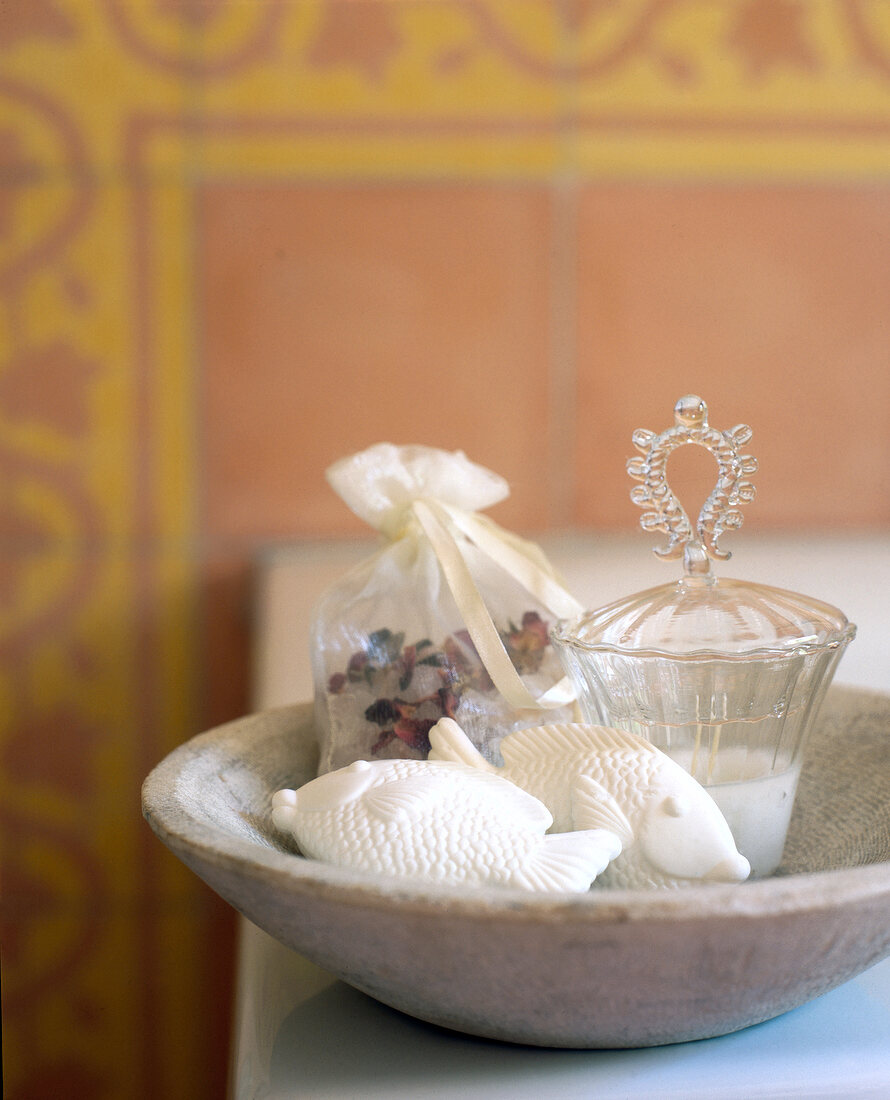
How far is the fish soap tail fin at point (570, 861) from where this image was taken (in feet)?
0.99

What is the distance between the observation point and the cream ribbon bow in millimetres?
449

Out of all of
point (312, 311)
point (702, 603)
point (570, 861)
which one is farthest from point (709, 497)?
point (312, 311)

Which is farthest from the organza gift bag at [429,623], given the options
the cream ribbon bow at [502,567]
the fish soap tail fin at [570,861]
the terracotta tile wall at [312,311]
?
the terracotta tile wall at [312,311]


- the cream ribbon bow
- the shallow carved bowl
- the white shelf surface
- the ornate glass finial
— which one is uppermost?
the ornate glass finial

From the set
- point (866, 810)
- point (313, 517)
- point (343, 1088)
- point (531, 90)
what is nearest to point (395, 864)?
point (343, 1088)

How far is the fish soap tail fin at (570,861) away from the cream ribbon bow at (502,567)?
13 centimetres

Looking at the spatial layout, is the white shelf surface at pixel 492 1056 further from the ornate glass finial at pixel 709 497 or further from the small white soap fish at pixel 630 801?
the ornate glass finial at pixel 709 497

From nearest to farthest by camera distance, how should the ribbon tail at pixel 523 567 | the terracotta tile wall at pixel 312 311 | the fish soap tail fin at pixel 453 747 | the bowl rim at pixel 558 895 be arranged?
the bowl rim at pixel 558 895 → the fish soap tail fin at pixel 453 747 → the ribbon tail at pixel 523 567 → the terracotta tile wall at pixel 312 311

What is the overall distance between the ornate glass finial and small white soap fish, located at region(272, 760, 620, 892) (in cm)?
13

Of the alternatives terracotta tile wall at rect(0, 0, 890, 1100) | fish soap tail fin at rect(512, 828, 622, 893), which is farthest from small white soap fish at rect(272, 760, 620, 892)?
terracotta tile wall at rect(0, 0, 890, 1100)

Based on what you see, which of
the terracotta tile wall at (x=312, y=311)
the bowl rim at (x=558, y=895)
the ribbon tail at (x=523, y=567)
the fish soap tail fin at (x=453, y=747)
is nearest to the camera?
the bowl rim at (x=558, y=895)

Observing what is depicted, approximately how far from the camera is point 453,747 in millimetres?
382

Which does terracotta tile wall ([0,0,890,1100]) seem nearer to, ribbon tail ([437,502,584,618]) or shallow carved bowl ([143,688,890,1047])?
ribbon tail ([437,502,584,618])

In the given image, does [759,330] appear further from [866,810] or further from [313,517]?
[866,810]
